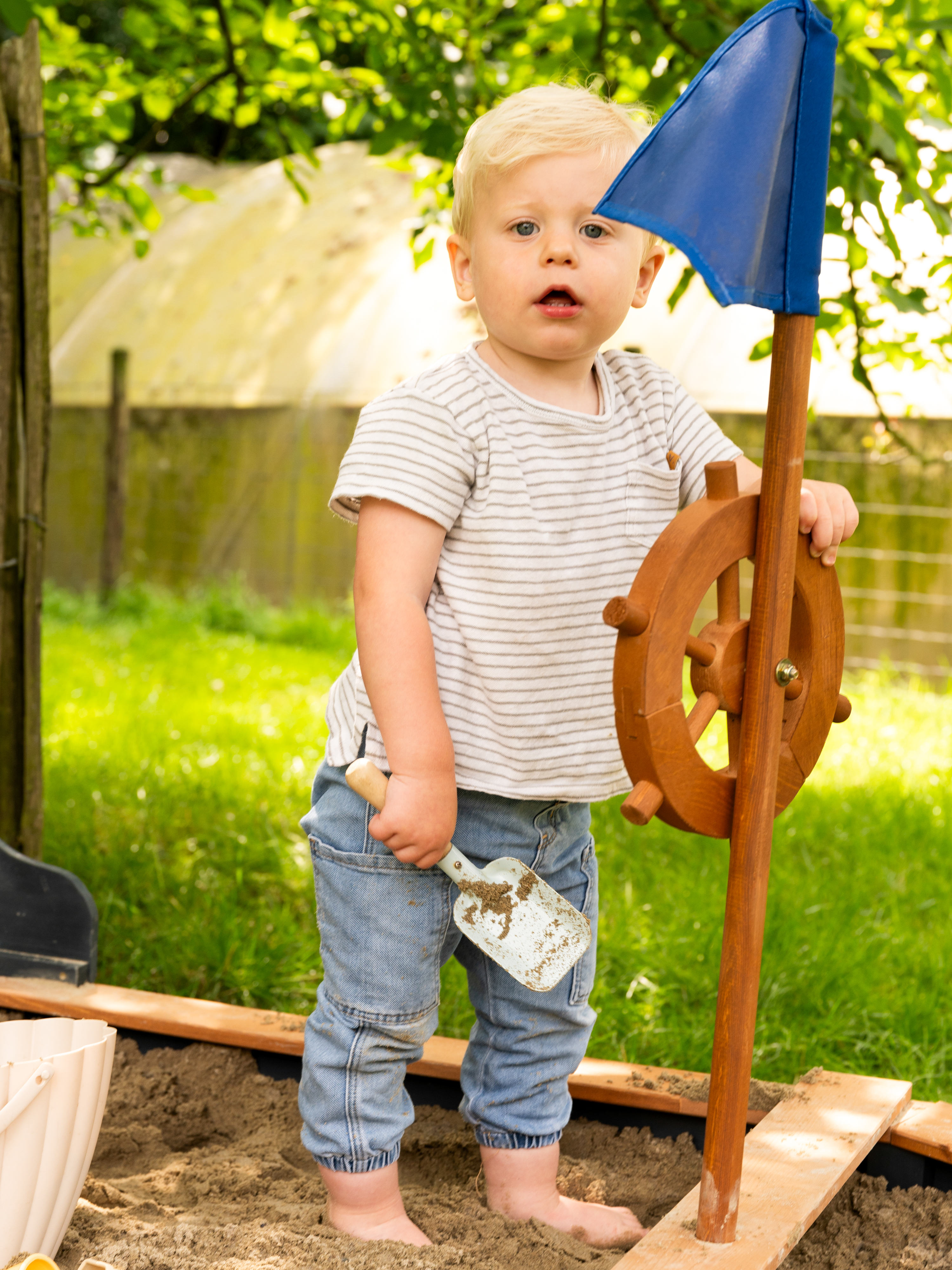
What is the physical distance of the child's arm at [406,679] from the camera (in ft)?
4.33

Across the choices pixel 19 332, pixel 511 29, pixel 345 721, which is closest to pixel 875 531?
pixel 511 29

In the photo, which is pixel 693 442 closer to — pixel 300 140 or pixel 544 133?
pixel 544 133

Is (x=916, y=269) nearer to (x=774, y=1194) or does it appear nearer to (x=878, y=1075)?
(x=878, y=1075)

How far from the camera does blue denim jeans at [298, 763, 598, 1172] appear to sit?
1.43m

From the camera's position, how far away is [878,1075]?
82.0 inches

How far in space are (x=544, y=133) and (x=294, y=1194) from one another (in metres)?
1.27

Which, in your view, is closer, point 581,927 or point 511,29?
point 581,927

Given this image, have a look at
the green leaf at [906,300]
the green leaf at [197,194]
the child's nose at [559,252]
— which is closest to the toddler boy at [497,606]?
the child's nose at [559,252]

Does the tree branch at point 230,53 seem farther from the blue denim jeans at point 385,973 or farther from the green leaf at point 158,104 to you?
the blue denim jeans at point 385,973

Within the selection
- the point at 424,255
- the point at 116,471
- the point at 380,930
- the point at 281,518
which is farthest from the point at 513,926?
the point at 116,471

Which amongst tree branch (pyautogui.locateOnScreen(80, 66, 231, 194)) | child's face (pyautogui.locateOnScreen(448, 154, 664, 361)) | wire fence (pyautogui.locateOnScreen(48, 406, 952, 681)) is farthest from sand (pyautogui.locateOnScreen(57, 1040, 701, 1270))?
wire fence (pyautogui.locateOnScreen(48, 406, 952, 681))

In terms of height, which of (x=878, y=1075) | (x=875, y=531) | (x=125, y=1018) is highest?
(x=875, y=531)

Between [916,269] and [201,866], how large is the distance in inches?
106

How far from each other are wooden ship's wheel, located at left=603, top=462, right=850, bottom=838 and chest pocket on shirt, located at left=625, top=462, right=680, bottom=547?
0.20 metres
